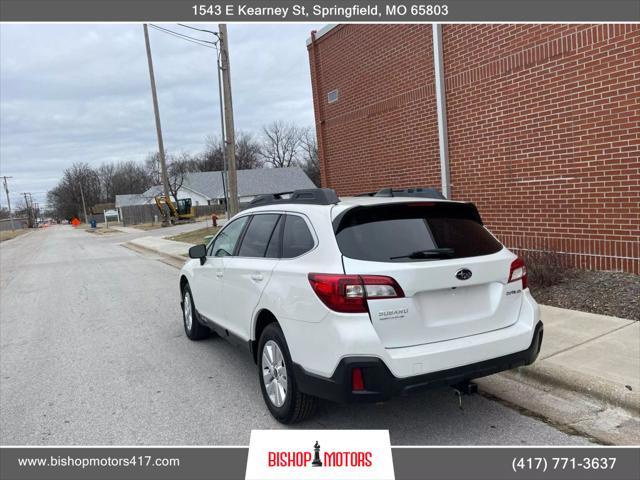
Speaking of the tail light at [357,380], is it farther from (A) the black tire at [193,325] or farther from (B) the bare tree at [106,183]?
(B) the bare tree at [106,183]

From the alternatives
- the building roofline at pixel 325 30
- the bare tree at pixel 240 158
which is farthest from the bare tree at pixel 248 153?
the building roofline at pixel 325 30

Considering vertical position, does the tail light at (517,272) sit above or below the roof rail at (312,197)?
below

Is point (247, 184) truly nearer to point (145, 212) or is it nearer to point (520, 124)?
point (145, 212)

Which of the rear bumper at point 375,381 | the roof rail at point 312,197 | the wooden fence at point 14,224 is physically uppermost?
the roof rail at point 312,197

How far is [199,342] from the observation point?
6344 millimetres

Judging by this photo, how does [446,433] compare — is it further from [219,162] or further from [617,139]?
[219,162]

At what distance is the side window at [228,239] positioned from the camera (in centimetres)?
507

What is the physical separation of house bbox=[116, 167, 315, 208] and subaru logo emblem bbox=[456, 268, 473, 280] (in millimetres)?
59365

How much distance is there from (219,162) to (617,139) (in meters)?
82.2

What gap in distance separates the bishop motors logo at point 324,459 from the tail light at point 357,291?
888mm

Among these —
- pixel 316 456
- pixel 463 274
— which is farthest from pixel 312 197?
pixel 316 456

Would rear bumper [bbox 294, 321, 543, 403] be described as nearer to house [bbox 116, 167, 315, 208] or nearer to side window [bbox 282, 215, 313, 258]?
side window [bbox 282, 215, 313, 258]

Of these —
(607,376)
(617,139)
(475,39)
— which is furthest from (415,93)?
(607,376)

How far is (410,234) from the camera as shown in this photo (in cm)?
351
